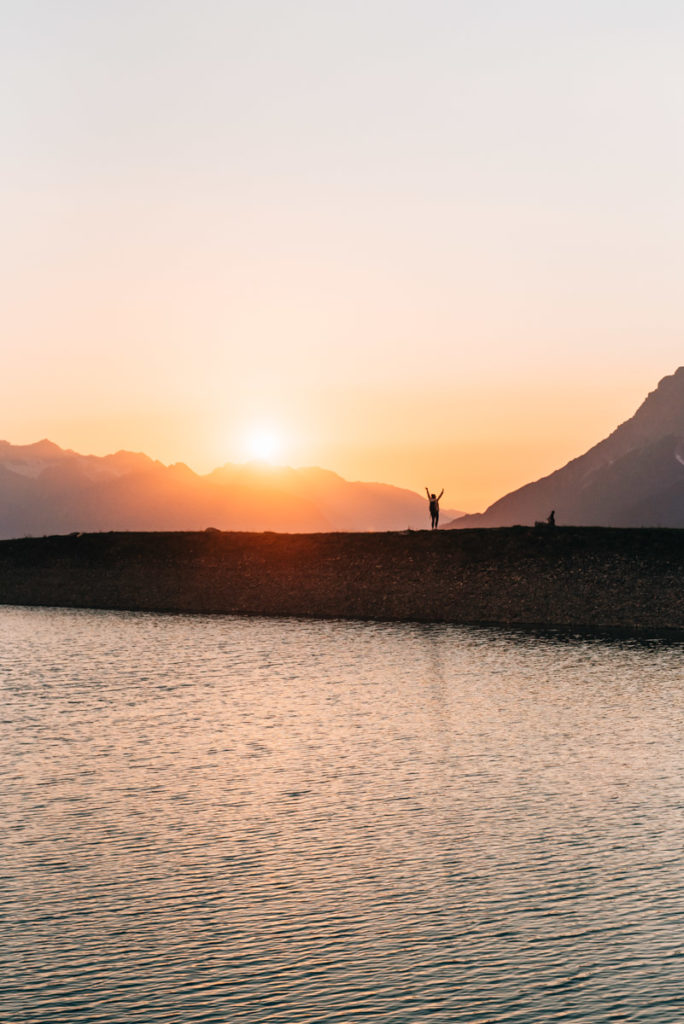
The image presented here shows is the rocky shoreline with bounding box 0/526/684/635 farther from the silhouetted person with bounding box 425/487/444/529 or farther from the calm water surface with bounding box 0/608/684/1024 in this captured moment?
the calm water surface with bounding box 0/608/684/1024

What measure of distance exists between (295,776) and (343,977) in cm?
1475

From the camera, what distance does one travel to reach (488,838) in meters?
24.8

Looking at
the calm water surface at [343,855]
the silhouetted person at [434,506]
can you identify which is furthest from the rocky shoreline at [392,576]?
the calm water surface at [343,855]

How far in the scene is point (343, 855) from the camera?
23547 millimetres

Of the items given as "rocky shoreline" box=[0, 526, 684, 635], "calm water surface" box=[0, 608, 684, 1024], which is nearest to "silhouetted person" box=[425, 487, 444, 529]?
"rocky shoreline" box=[0, 526, 684, 635]

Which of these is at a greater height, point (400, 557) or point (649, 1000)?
point (400, 557)

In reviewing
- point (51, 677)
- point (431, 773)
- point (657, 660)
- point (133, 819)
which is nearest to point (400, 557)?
point (657, 660)

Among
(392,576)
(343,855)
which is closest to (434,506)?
(392,576)

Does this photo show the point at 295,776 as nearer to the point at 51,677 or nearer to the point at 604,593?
the point at 51,677

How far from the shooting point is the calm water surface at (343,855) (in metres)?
16.4

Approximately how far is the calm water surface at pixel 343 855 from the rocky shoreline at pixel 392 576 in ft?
108

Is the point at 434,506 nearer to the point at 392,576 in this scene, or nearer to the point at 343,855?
the point at 392,576

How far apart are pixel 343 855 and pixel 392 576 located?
70.7m

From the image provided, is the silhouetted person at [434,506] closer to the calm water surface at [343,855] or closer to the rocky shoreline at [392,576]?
the rocky shoreline at [392,576]
